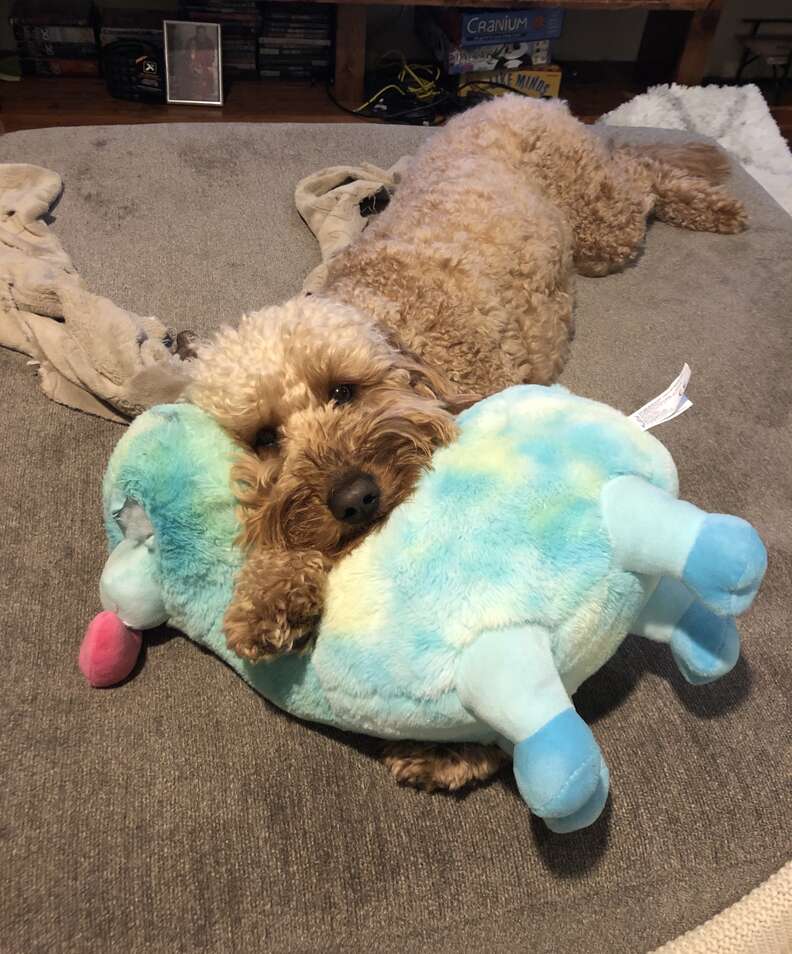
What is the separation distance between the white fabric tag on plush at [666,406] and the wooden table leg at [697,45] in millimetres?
2485

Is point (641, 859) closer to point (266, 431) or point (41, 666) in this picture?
point (266, 431)

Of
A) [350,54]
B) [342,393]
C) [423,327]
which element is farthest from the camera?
[350,54]

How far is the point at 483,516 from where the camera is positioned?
81 cm

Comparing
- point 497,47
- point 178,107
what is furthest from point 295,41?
point 497,47

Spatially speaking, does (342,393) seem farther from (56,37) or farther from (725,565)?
(56,37)

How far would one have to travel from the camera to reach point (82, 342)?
136 cm

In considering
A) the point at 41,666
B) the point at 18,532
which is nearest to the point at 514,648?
the point at 41,666

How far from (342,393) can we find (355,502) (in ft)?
0.70

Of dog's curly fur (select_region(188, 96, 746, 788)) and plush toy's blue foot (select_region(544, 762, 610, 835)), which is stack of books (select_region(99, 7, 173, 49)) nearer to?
dog's curly fur (select_region(188, 96, 746, 788))

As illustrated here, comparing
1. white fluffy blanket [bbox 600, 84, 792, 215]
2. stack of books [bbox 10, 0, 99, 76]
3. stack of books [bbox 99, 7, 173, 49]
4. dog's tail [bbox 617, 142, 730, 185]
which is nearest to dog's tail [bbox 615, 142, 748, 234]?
dog's tail [bbox 617, 142, 730, 185]

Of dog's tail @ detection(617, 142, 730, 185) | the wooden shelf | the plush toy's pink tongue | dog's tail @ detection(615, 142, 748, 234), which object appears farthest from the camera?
the wooden shelf

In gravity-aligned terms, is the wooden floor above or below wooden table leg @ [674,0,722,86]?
below

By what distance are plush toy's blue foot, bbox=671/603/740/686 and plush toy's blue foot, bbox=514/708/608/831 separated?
23cm

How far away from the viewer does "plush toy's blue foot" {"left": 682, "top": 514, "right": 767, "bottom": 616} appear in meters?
0.71
